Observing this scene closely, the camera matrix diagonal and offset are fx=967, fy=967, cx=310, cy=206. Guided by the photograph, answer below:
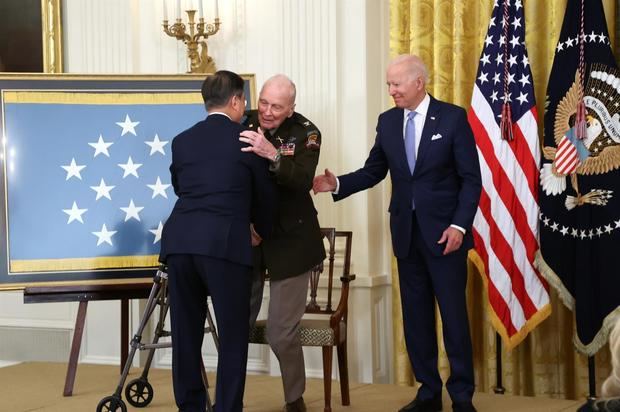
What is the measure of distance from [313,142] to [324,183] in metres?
0.37

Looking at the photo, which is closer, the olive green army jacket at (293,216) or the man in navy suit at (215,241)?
the man in navy suit at (215,241)

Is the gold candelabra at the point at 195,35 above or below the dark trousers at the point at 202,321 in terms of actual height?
above

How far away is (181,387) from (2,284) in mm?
1693

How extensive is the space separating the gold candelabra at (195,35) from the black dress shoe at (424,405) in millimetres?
2598

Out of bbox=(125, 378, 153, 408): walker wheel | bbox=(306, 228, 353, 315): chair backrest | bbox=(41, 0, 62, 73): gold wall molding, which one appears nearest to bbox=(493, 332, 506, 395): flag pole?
bbox=(306, 228, 353, 315): chair backrest

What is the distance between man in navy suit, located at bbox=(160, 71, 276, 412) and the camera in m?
3.80

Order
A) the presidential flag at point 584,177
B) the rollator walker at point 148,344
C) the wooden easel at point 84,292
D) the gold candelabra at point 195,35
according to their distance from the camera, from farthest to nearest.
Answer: the gold candelabra at point 195,35 → the wooden easel at point 84,292 → the presidential flag at point 584,177 → the rollator walker at point 148,344

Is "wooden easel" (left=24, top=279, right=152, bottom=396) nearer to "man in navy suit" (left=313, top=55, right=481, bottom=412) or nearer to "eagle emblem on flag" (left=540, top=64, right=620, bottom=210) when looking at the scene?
"man in navy suit" (left=313, top=55, right=481, bottom=412)

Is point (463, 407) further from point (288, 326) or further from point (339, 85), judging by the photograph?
point (339, 85)

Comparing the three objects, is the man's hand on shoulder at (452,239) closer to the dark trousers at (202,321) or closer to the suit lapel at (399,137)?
the suit lapel at (399,137)

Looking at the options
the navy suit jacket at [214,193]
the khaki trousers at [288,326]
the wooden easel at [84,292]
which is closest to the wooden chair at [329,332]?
the khaki trousers at [288,326]

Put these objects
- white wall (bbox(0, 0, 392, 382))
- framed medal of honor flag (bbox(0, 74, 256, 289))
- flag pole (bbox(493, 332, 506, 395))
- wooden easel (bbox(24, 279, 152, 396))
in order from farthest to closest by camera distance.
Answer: white wall (bbox(0, 0, 392, 382)), flag pole (bbox(493, 332, 506, 395)), framed medal of honor flag (bbox(0, 74, 256, 289)), wooden easel (bbox(24, 279, 152, 396))

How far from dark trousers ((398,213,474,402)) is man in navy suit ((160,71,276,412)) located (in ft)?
3.36

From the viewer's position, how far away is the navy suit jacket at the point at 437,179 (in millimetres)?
4520
